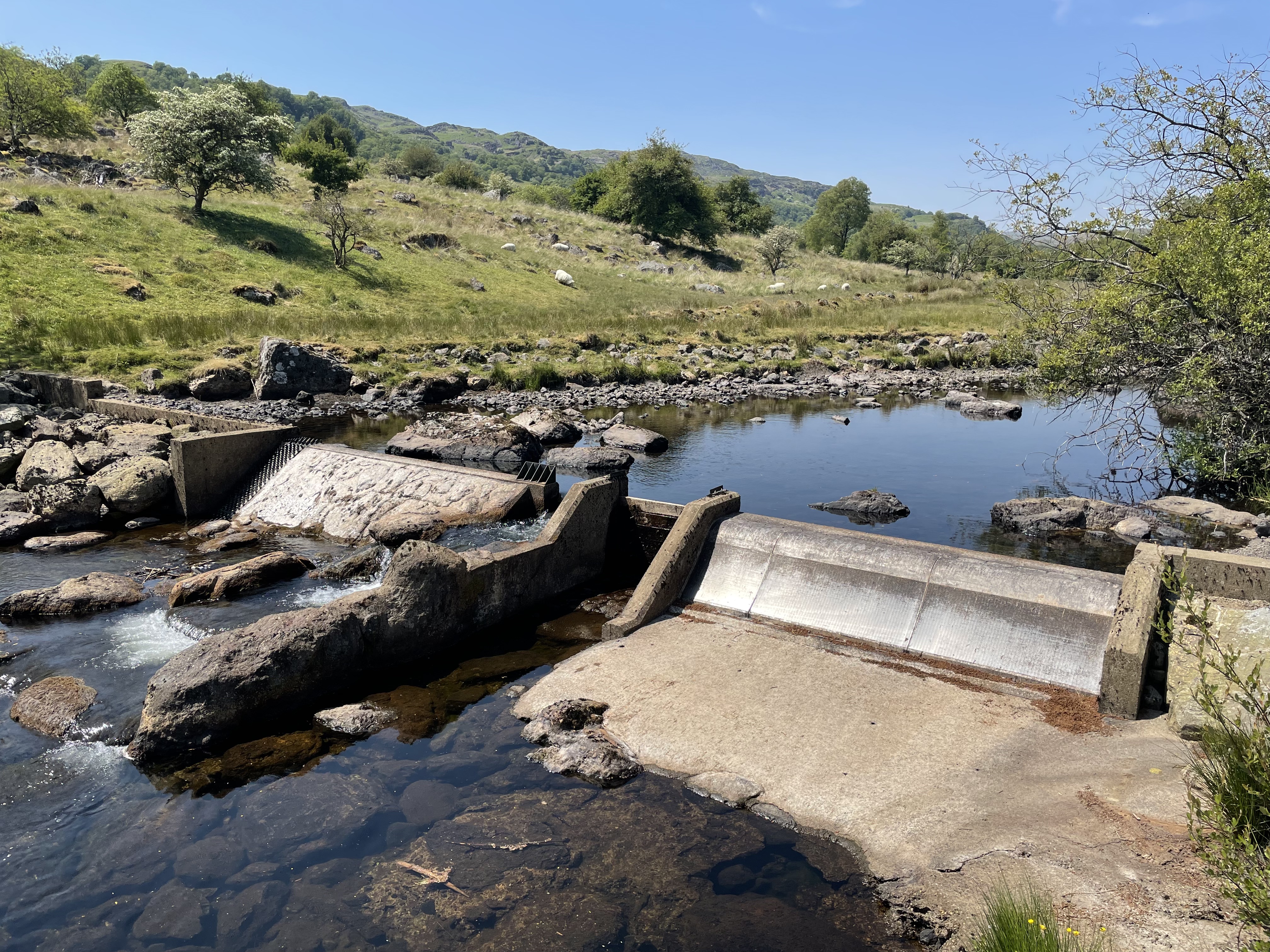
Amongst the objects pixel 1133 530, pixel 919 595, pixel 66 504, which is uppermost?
pixel 1133 530

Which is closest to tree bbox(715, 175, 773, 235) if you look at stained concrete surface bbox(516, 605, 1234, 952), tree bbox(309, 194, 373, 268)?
tree bbox(309, 194, 373, 268)

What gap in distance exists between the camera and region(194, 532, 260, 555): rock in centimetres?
1509

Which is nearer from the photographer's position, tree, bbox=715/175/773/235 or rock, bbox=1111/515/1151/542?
rock, bbox=1111/515/1151/542

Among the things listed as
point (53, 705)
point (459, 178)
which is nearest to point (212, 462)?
point (53, 705)

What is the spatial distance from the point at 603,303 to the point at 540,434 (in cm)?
3136

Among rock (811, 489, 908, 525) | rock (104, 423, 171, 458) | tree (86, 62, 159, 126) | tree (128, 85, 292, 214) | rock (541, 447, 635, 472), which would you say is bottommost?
rock (104, 423, 171, 458)

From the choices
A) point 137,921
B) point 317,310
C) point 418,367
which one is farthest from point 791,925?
point 317,310

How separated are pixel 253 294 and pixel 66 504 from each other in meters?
27.0

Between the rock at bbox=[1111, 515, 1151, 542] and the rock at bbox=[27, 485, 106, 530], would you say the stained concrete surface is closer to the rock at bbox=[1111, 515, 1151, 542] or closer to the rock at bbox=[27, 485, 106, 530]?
the rock at bbox=[1111, 515, 1151, 542]

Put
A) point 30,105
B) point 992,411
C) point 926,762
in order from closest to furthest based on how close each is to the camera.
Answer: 1. point 926,762
2. point 992,411
3. point 30,105

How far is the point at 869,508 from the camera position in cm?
1780

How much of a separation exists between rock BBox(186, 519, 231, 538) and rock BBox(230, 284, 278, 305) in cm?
2673

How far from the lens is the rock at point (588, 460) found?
21266 mm

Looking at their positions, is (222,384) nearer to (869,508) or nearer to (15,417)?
(15,417)
